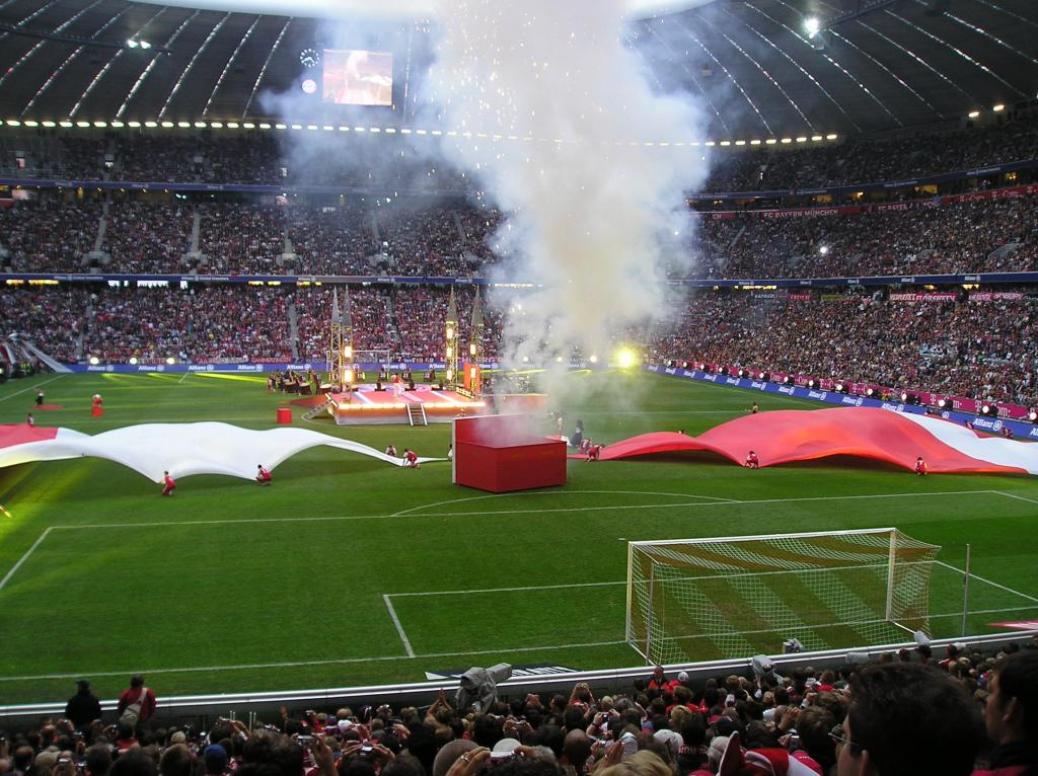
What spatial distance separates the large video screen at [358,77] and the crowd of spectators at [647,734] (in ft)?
167

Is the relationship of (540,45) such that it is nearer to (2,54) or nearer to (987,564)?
(987,564)

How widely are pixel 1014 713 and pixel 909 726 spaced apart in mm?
752

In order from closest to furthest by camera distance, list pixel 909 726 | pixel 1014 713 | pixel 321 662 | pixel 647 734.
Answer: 1. pixel 909 726
2. pixel 1014 713
3. pixel 647 734
4. pixel 321 662

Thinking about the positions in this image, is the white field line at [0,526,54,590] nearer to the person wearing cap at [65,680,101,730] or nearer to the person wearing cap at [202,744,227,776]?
the person wearing cap at [65,680,101,730]

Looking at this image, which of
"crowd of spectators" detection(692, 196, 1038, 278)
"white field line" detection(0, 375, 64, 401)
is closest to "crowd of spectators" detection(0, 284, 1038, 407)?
"crowd of spectators" detection(692, 196, 1038, 278)

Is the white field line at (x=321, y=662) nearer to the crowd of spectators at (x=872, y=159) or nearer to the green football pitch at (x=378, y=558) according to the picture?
the green football pitch at (x=378, y=558)

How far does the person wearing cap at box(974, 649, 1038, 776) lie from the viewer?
286 centimetres

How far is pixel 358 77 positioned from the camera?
181 ft

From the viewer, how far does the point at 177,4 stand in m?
47.6

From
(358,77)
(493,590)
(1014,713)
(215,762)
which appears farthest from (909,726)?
(358,77)

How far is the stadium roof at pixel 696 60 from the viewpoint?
43.2 m

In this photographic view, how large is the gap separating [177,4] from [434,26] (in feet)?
46.5

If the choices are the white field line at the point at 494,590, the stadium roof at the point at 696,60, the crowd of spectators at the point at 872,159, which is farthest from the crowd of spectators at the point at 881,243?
the white field line at the point at 494,590

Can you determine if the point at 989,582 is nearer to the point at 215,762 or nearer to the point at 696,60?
the point at 215,762
